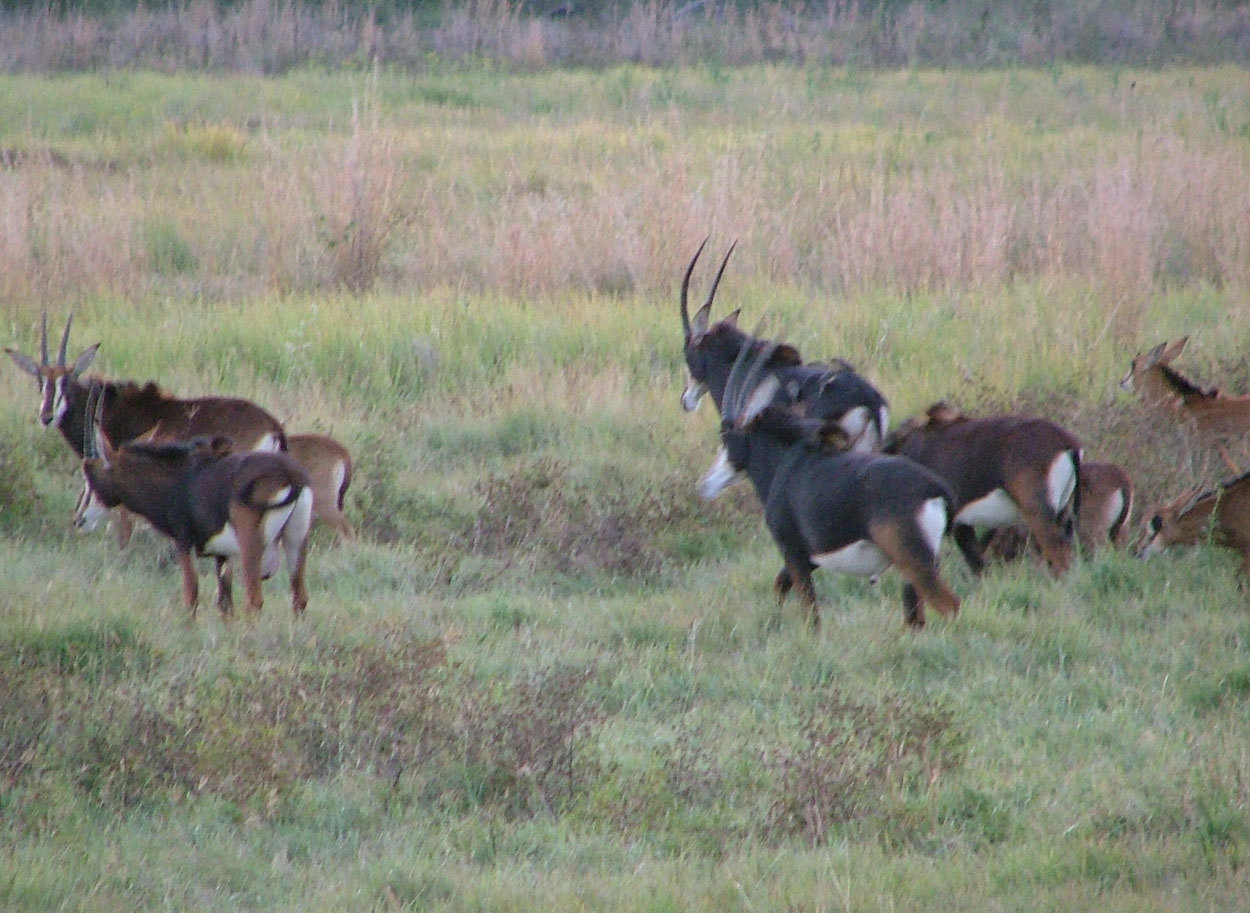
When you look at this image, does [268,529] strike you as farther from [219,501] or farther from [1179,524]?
[1179,524]

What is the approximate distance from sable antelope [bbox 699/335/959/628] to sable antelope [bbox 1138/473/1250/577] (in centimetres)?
156

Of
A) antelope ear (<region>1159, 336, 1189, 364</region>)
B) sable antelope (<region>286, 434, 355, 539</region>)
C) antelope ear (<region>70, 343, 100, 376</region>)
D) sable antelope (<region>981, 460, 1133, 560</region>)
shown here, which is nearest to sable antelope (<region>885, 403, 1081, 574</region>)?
sable antelope (<region>981, 460, 1133, 560</region>)

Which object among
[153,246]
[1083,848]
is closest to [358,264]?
[153,246]

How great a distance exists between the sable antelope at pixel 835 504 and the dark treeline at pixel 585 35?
18.3 m

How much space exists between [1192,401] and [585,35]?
67.0 ft

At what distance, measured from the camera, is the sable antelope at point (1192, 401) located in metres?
7.95

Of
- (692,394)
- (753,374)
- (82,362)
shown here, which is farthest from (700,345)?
(82,362)

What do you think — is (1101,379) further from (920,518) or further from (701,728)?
(701,728)

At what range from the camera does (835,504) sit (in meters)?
6.04

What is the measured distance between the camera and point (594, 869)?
4270 mm

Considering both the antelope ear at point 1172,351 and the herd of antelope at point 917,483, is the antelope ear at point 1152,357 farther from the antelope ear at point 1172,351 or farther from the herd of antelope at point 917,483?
the herd of antelope at point 917,483

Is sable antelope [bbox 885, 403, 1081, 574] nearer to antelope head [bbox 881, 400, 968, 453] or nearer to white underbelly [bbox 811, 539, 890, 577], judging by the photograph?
antelope head [bbox 881, 400, 968, 453]

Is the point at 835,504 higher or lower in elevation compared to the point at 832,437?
lower

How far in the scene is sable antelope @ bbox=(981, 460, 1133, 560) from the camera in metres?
7.18
